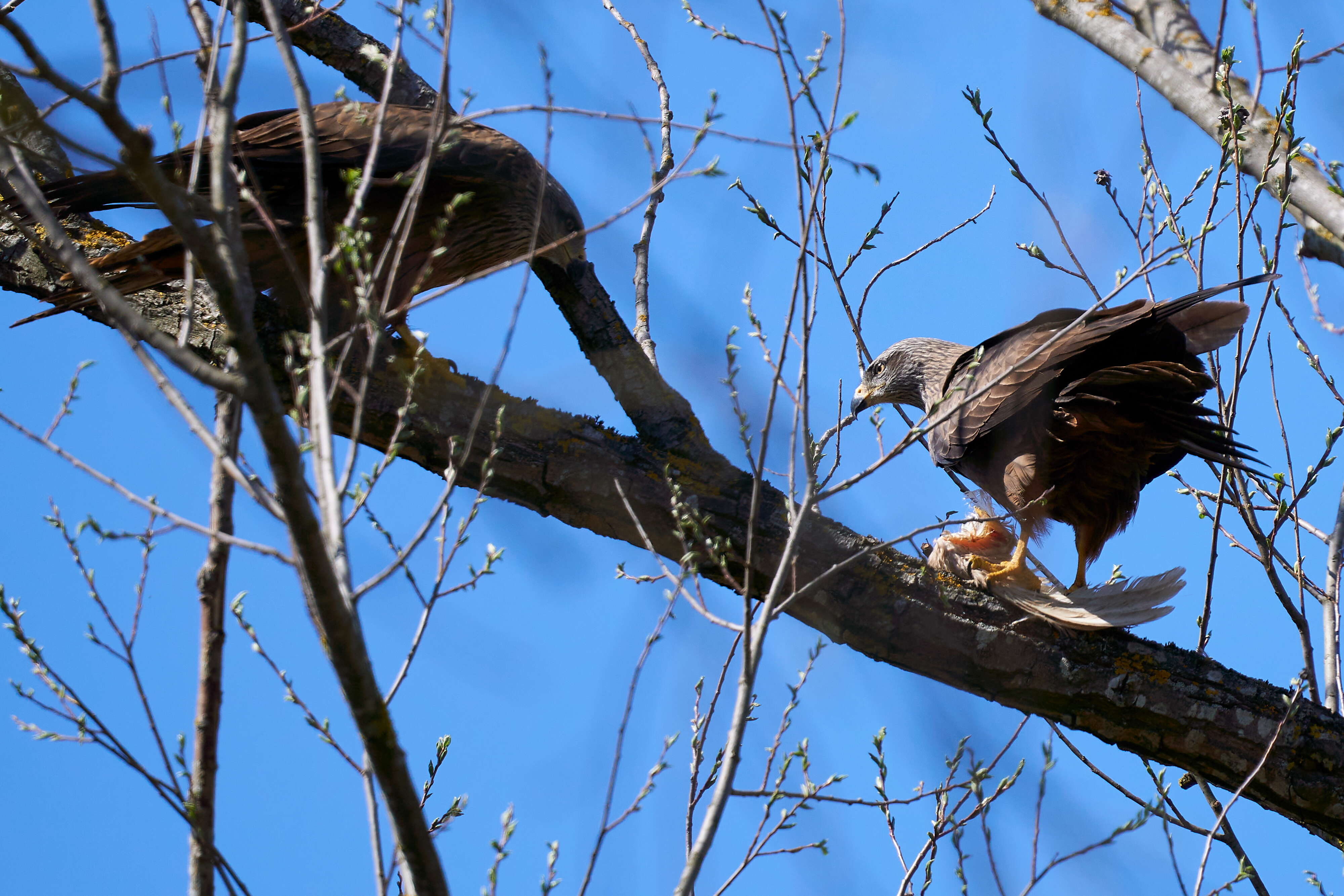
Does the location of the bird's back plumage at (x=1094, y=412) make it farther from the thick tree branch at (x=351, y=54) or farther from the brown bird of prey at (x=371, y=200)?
the thick tree branch at (x=351, y=54)

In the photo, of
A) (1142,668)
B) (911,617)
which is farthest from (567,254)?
(1142,668)

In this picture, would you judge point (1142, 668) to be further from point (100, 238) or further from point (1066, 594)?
point (100, 238)

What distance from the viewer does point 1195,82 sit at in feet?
10.8

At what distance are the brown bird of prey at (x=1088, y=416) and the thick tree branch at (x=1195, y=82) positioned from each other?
0.38 metres

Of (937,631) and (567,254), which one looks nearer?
(937,631)

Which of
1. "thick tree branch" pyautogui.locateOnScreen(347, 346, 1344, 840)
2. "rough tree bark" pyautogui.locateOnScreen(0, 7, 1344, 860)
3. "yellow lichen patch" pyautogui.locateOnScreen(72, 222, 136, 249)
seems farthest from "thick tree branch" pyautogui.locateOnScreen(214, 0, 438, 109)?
"thick tree branch" pyautogui.locateOnScreen(347, 346, 1344, 840)

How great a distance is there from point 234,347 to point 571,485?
5.74ft

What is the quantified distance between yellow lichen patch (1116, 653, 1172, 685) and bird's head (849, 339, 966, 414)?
2005 mm

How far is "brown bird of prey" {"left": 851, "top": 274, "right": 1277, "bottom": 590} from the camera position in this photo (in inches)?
121

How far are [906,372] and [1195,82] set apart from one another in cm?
193

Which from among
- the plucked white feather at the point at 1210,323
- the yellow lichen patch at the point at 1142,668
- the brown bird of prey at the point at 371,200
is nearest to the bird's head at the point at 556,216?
the brown bird of prey at the point at 371,200

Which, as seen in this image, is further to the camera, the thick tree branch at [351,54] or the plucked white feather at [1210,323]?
the thick tree branch at [351,54]

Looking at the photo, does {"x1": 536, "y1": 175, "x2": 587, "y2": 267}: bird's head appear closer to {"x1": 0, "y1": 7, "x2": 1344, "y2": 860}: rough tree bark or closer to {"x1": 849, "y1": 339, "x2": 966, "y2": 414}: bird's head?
{"x1": 0, "y1": 7, "x2": 1344, "y2": 860}: rough tree bark

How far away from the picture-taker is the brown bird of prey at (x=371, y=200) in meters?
3.07
